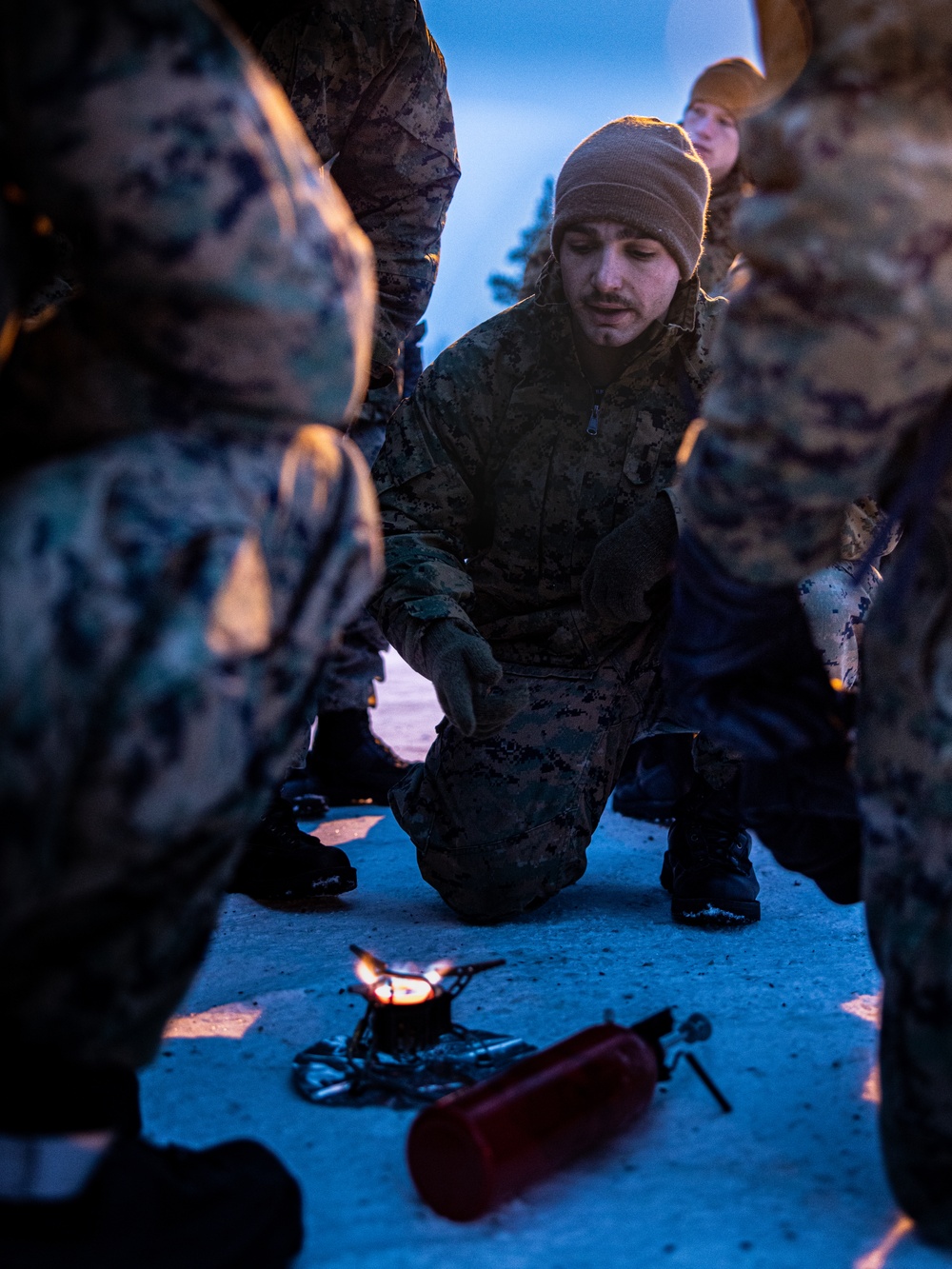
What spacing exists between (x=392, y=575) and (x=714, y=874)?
3.29ft

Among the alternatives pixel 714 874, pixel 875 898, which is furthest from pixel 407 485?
→ pixel 875 898

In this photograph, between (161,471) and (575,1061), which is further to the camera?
(575,1061)

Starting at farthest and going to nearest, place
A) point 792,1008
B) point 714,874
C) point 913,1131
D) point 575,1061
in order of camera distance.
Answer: point 714,874 → point 792,1008 → point 575,1061 → point 913,1131

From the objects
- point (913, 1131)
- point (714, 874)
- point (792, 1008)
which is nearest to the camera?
point (913, 1131)

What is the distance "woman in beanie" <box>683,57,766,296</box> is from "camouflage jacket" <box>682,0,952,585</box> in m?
3.64

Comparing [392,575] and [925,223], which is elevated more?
[925,223]

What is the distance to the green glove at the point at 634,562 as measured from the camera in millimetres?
2713

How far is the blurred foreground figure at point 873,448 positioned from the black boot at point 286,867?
1.47 m

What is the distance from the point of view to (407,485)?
2.89 meters

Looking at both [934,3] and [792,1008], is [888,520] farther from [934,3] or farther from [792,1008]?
[792,1008]

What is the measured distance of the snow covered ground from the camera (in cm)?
136

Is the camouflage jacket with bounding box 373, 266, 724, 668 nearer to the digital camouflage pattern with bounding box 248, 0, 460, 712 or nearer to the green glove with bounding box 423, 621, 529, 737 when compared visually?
the green glove with bounding box 423, 621, 529, 737

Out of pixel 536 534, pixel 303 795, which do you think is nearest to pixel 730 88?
pixel 536 534

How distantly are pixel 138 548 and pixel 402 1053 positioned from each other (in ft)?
3.33
